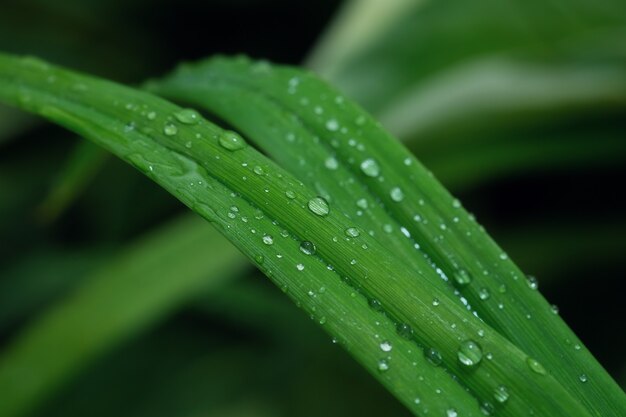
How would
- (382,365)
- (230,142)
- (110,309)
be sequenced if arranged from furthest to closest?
(110,309), (230,142), (382,365)

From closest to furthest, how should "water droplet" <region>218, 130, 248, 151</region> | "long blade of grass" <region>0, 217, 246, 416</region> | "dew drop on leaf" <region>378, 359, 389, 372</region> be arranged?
"dew drop on leaf" <region>378, 359, 389, 372</region>
"water droplet" <region>218, 130, 248, 151</region>
"long blade of grass" <region>0, 217, 246, 416</region>

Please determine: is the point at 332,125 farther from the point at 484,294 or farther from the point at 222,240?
the point at 222,240

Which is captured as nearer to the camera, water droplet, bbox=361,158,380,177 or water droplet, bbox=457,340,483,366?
water droplet, bbox=457,340,483,366

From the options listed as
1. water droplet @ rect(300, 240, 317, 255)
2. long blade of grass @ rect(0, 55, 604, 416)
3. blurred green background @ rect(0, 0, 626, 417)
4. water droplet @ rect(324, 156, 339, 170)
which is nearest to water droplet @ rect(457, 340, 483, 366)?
long blade of grass @ rect(0, 55, 604, 416)

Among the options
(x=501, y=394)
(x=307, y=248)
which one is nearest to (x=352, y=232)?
(x=307, y=248)

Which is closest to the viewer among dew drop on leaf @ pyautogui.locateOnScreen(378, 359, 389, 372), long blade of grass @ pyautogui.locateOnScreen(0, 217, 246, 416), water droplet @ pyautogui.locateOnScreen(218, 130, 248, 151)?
dew drop on leaf @ pyautogui.locateOnScreen(378, 359, 389, 372)

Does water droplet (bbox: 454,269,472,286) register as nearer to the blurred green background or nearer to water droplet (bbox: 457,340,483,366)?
water droplet (bbox: 457,340,483,366)

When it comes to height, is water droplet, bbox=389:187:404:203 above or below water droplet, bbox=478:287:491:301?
above

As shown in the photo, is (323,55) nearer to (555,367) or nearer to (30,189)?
(30,189)

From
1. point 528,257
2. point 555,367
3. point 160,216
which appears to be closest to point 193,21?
point 160,216
